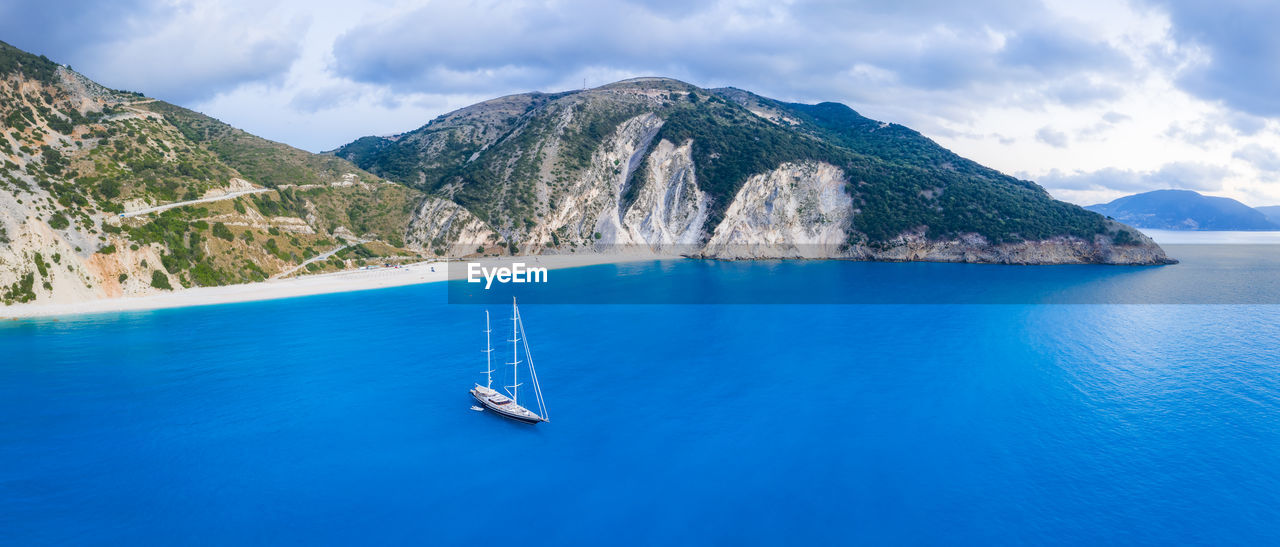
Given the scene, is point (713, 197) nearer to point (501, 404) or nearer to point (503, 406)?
point (501, 404)

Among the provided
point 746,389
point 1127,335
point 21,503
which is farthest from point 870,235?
point 21,503

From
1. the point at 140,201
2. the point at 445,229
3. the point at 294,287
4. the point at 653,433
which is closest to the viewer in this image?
the point at 653,433

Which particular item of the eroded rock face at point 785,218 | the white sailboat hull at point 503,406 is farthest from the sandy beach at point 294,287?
the white sailboat hull at point 503,406

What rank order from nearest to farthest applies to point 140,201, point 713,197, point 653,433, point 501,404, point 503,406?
1. point 653,433
2. point 503,406
3. point 501,404
4. point 140,201
5. point 713,197

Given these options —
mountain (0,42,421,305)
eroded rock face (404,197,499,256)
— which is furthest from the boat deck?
eroded rock face (404,197,499,256)

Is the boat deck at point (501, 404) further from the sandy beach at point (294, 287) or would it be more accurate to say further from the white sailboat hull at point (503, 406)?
the sandy beach at point (294, 287)

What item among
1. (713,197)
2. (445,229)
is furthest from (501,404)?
(713,197)
